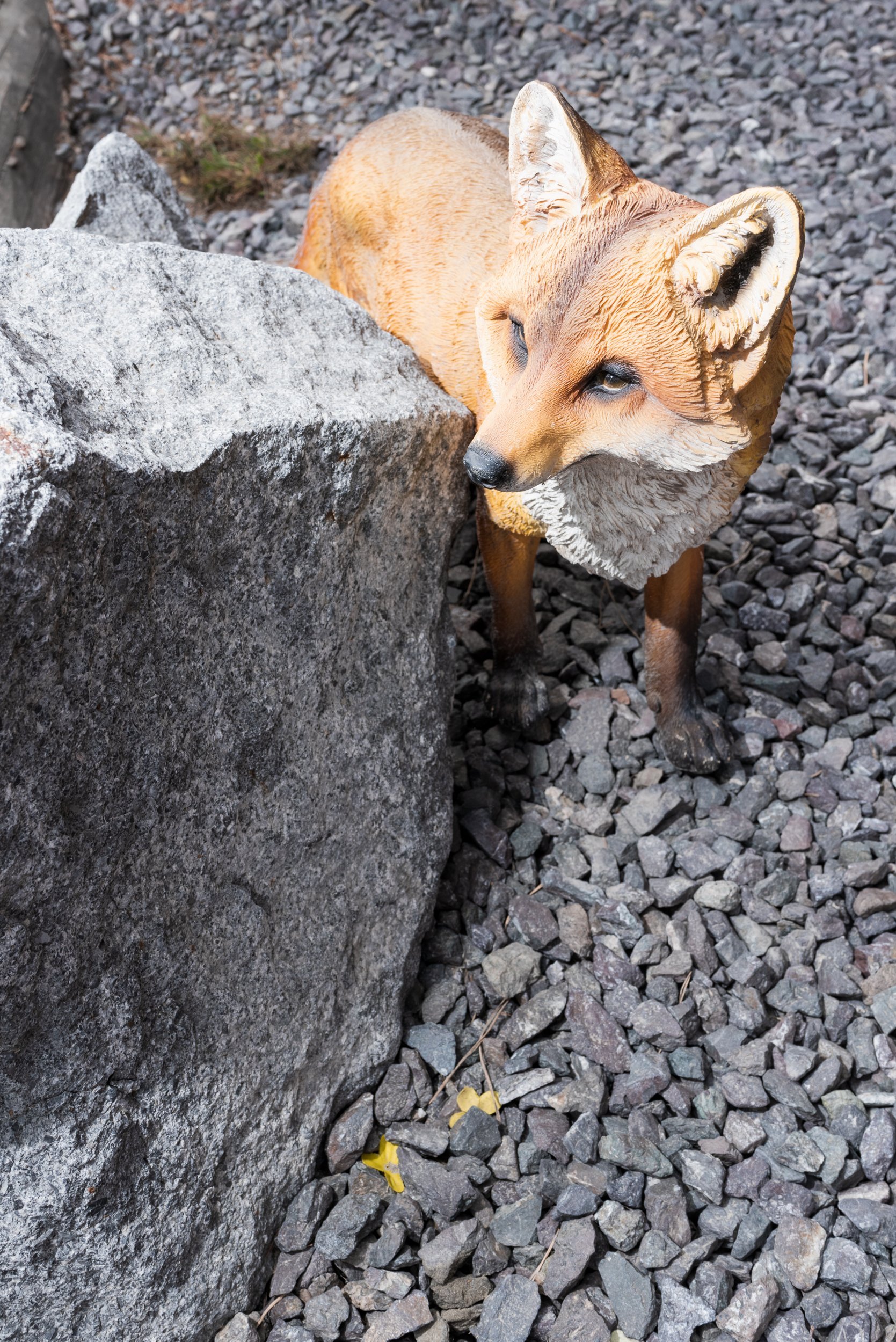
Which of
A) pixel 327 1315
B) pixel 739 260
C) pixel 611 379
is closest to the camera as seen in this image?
pixel 739 260

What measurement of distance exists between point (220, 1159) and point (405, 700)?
81 centimetres

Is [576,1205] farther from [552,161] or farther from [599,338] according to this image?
[552,161]

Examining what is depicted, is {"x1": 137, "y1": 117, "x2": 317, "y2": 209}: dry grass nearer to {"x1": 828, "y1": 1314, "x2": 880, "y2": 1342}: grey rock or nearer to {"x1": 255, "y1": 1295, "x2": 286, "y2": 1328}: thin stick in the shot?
{"x1": 255, "y1": 1295, "x2": 286, "y2": 1328}: thin stick

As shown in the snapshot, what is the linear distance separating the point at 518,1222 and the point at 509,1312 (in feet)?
0.46

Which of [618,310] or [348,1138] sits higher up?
[618,310]

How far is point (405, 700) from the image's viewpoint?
2.07 metres

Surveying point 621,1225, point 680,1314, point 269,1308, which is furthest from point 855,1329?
point 269,1308

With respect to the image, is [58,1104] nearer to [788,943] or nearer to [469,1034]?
[469,1034]

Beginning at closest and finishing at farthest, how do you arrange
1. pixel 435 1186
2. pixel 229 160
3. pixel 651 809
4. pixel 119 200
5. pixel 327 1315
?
pixel 327 1315 < pixel 435 1186 < pixel 651 809 < pixel 119 200 < pixel 229 160

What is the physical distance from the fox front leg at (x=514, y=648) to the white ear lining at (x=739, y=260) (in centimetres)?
88

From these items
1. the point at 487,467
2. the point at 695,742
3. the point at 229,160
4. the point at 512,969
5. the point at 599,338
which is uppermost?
the point at 599,338

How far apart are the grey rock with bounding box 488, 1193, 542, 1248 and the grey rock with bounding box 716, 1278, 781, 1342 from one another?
1.02 ft

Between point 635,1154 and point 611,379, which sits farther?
point 635,1154

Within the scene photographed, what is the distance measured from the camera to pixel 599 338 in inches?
64.4
